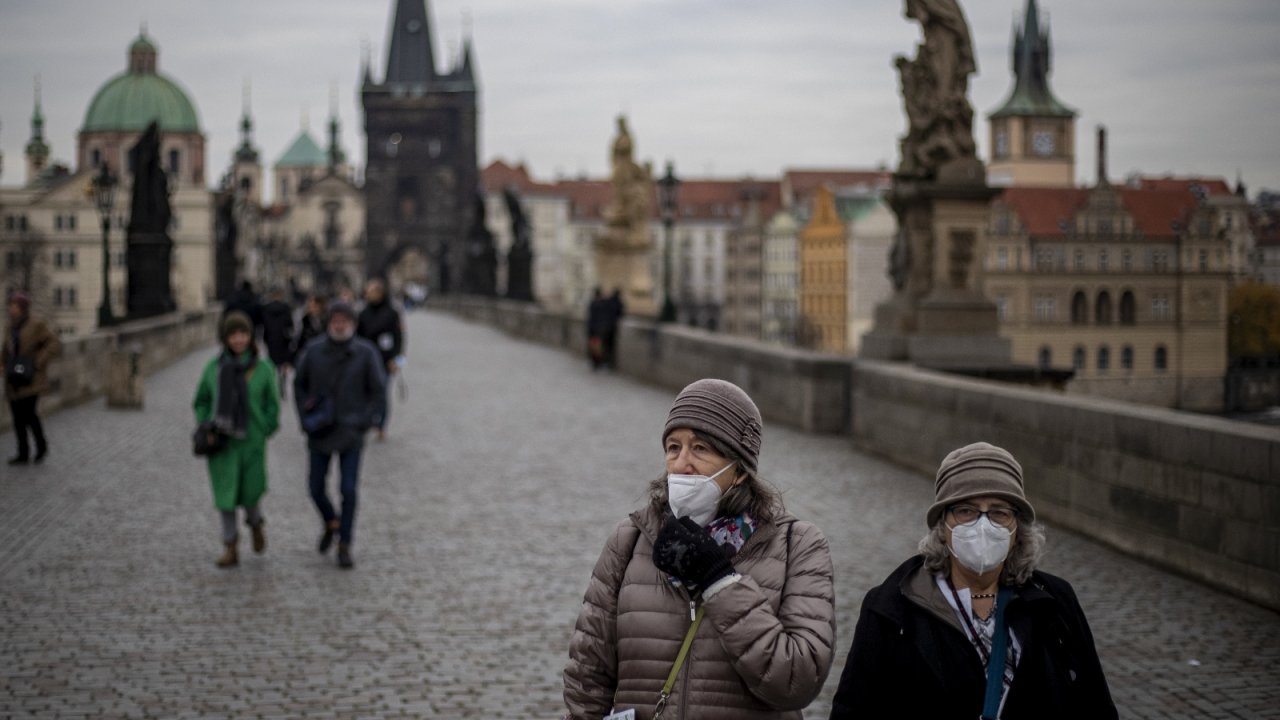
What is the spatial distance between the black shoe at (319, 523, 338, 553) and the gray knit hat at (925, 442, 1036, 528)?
6960 millimetres

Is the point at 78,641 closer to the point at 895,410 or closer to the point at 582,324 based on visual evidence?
the point at 895,410

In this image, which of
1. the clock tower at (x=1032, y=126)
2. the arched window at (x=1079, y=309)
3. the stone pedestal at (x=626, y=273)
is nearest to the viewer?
the arched window at (x=1079, y=309)

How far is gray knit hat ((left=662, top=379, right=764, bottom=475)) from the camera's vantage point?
365cm

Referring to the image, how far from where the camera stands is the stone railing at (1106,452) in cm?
842

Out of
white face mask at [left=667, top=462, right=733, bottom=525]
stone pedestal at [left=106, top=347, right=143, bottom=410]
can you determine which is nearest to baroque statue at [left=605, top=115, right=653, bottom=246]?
stone pedestal at [left=106, top=347, right=143, bottom=410]

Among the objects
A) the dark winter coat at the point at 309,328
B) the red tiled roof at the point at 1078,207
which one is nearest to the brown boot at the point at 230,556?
the red tiled roof at the point at 1078,207

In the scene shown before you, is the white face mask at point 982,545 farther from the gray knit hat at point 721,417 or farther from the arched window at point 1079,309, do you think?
the arched window at point 1079,309

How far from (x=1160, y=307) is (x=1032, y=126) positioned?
1982 cm

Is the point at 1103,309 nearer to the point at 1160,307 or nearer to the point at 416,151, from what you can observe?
the point at 1160,307

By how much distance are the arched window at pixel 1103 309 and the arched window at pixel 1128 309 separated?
11 cm

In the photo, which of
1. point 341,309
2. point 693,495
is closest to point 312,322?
point 341,309

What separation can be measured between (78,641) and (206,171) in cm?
14541

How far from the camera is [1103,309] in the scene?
14820 millimetres

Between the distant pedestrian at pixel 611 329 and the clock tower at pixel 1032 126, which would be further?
the distant pedestrian at pixel 611 329
